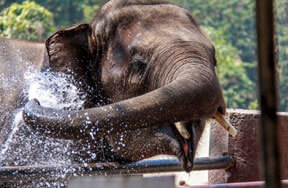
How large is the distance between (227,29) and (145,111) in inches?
606

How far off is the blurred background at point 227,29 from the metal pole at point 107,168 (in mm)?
5344

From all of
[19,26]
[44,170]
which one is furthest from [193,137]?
[19,26]

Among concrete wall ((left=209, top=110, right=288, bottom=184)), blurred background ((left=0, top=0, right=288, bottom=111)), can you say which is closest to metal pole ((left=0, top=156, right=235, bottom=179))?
concrete wall ((left=209, top=110, right=288, bottom=184))

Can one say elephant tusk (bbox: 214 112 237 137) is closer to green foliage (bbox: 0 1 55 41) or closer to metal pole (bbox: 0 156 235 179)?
metal pole (bbox: 0 156 235 179)

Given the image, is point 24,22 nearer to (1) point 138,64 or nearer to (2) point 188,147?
(1) point 138,64

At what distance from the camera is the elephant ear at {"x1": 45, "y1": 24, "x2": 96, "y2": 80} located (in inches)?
110

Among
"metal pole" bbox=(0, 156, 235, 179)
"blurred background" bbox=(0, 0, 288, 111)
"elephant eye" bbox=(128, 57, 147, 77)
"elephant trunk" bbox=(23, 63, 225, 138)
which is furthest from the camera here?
"blurred background" bbox=(0, 0, 288, 111)

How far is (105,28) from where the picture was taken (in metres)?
2.86

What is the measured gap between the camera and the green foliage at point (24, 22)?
22.8 feet

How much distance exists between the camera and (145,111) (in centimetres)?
180

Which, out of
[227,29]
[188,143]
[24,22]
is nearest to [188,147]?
[188,143]

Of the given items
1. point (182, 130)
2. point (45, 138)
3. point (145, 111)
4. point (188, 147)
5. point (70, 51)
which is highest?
point (145, 111)

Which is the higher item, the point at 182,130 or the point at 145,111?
the point at 145,111

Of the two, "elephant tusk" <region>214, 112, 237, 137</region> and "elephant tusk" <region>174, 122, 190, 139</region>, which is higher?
"elephant tusk" <region>174, 122, 190, 139</region>
